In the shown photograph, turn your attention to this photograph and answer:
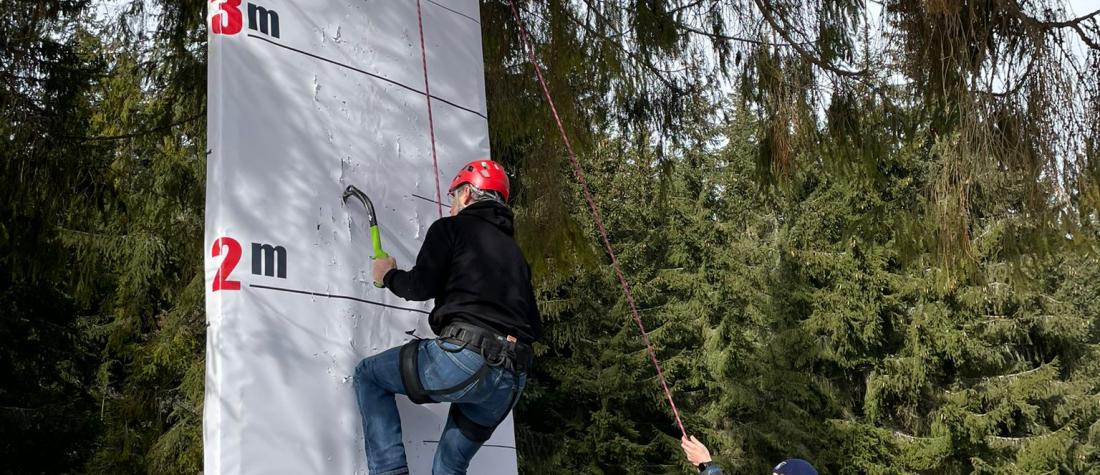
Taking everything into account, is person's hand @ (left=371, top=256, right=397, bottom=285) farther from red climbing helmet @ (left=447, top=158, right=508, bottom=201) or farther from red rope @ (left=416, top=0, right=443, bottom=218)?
red rope @ (left=416, top=0, right=443, bottom=218)

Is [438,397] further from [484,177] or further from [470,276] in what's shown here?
[484,177]

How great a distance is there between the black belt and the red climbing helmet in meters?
0.51

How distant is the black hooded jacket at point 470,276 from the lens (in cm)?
373

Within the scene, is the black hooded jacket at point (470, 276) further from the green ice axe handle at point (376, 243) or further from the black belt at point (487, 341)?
the green ice axe handle at point (376, 243)

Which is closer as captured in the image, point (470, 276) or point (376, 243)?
point (470, 276)

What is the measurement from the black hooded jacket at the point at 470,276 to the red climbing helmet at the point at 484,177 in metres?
0.12

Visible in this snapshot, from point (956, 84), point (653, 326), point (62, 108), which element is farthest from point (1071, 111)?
point (653, 326)

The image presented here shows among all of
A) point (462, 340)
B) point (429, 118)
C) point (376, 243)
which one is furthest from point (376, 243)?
point (429, 118)

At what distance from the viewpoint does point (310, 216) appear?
3900 mm

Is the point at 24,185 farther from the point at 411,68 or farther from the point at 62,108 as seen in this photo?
the point at 411,68

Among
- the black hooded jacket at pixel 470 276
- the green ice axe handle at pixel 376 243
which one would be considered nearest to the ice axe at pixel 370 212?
the green ice axe handle at pixel 376 243

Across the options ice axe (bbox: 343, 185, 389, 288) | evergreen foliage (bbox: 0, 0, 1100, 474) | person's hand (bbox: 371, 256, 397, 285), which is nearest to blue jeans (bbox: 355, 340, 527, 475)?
person's hand (bbox: 371, 256, 397, 285)

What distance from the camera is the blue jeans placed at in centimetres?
369

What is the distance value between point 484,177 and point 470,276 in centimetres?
39
